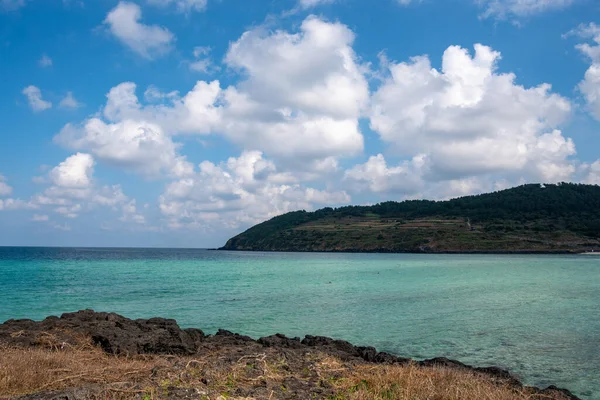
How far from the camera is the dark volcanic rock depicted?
1309cm

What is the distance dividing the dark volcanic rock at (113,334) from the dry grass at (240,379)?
7.99ft

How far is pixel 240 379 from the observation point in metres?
8.59

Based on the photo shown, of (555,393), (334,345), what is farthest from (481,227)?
(555,393)

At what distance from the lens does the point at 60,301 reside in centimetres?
3194

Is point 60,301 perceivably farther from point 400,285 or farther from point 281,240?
point 281,240

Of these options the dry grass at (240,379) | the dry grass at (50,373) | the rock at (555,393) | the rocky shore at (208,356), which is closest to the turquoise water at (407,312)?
the rock at (555,393)

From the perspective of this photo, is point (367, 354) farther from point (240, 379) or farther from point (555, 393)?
point (240, 379)

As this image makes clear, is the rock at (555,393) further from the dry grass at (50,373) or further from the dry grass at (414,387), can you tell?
the dry grass at (50,373)

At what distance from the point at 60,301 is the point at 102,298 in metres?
2.92

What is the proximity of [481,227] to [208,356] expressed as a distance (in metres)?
150

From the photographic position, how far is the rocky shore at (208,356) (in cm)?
782

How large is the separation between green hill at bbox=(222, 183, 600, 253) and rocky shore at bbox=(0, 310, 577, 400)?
122689 mm

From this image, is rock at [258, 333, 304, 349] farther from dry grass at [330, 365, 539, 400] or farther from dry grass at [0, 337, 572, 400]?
dry grass at [330, 365, 539, 400]

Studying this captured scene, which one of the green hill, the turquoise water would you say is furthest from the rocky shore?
the green hill
